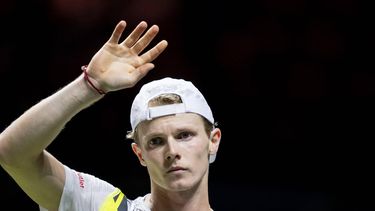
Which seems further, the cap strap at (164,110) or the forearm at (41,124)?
the cap strap at (164,110)

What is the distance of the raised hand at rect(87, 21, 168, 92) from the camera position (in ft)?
11.6

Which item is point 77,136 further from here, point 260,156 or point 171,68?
point 260,156

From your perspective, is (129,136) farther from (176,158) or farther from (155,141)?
(176,158)

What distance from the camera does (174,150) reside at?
12.6 ft

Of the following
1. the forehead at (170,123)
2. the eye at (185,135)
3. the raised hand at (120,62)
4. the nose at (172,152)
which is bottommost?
the nose at (172,152)

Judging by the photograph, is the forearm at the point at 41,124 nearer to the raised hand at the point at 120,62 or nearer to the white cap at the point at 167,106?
the raised hand at the point at 120,62

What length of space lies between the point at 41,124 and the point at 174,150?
705 millimetres

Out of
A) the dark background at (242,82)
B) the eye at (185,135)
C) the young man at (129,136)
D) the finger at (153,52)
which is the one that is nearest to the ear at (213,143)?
the young man at (129,136)

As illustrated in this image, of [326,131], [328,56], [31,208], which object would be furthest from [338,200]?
[31,208]

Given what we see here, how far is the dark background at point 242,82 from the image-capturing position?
5934 mm

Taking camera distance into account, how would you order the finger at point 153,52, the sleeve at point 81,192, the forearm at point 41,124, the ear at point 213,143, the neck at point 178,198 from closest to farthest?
1. the forearm at point 41,124
2. the finger at point 153,52
3. the sleeve at point 81,192
4. the neck at point 178,198
5. the ear at point 213,143

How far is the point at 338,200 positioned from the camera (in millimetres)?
5738

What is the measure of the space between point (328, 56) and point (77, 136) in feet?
6.82

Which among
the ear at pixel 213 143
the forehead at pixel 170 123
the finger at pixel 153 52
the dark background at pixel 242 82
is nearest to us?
the finger at pixel 153 52
